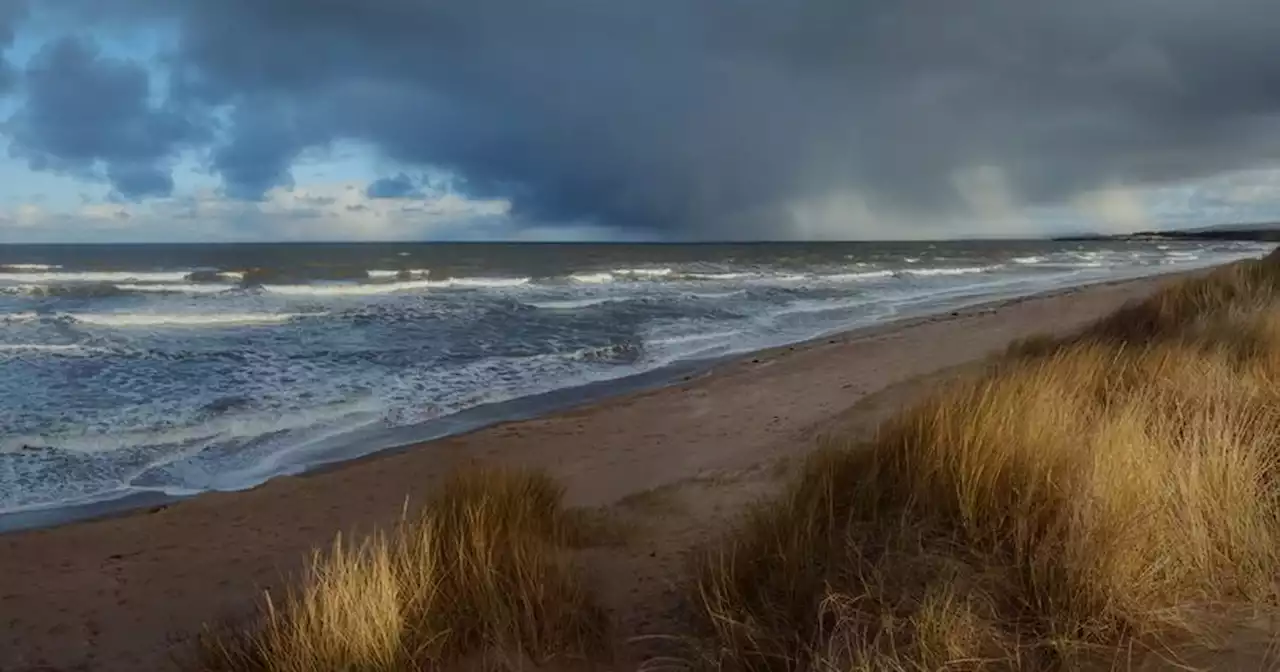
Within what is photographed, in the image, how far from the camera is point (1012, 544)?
3.55 metres

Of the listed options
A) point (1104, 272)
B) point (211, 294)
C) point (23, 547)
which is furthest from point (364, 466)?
point (1104, 272)

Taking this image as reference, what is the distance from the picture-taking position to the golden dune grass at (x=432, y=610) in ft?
11.2

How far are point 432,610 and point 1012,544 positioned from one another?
2447 millimetres

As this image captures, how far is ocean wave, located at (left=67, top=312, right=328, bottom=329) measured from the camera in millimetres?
22516

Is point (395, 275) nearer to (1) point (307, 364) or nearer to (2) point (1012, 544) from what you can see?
(1) point (307, 364)

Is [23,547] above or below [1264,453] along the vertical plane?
Answer: below

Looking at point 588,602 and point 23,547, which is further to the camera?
point 23,547

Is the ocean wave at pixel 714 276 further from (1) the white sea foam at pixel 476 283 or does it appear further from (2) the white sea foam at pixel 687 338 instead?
(2) the white sea foam at pixel 687 338

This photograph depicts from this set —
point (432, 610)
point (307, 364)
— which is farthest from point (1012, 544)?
point (307, 364)

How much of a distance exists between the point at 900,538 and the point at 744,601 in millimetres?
723

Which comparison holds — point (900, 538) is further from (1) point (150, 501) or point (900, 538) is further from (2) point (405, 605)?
(1) point (150, 501)

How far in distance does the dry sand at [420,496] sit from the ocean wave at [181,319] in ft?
48.7

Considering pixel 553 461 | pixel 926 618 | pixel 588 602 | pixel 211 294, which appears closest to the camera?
pixel 926 618

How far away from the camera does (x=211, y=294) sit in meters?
35.7
